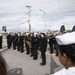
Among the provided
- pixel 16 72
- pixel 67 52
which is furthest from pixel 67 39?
pixel 16 72

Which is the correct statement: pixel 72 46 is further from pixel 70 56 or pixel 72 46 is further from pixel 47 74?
pixel 47 74

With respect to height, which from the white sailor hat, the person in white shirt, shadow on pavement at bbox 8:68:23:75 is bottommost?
shadow on pavement at bbox 8:68:23:75

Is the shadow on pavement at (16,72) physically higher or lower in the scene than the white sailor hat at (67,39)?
lower

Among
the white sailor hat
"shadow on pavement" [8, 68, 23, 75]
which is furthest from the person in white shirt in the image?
"shadow on pavement" [8, 68, 23, 75]

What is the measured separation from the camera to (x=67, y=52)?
201cm

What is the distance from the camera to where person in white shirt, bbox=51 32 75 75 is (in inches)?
77.7

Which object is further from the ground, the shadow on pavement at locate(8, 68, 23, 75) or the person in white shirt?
the person in white shirt

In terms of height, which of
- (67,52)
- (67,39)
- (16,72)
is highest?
(67,39)

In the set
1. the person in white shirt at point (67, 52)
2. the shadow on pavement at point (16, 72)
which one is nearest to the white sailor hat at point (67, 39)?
the person in white shirt at point (67, 52)

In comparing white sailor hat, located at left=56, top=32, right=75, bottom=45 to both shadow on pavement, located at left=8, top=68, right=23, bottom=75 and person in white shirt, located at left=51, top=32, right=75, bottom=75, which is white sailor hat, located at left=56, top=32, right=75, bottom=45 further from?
shadow on pavement, located at left=8, top=68, right=23, bottom=75

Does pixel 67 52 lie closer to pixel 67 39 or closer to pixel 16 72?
pixel 67 39

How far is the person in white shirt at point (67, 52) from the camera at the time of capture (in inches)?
77.7

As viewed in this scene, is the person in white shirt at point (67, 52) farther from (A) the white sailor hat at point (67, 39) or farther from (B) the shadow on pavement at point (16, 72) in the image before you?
(B) the shadow on pavement at point (16, 72)

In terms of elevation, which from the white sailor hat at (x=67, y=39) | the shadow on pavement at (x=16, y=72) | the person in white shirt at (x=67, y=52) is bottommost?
the shadow on pavement at (x=16, y=72)
